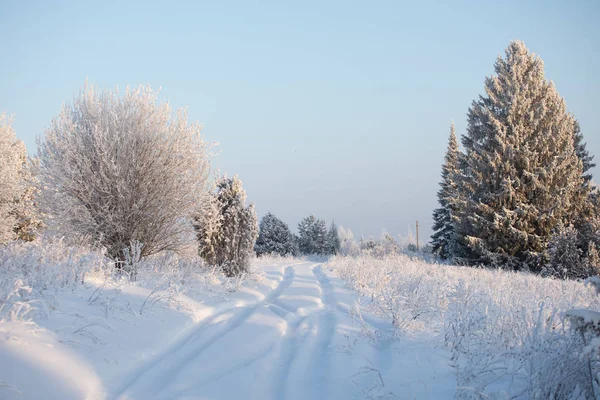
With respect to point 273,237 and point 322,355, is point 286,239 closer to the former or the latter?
point 273,237

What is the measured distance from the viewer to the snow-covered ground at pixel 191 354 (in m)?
3.43

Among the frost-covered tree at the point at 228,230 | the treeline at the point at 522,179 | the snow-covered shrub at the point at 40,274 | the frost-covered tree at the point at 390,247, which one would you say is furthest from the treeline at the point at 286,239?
the snow-covered shrub at the point at 40,274

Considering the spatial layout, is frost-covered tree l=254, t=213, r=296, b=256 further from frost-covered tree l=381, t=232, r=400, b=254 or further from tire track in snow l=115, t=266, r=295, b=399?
tire track in snow l=115, t=266, r=295, b=399

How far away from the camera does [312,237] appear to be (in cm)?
5128

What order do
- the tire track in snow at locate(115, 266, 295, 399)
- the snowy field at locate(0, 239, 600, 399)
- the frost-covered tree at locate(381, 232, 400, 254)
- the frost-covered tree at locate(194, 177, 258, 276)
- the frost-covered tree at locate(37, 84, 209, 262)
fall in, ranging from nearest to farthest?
the snowy field at locate(0, 239, 600, 399) → the tire track in snow at locate(115, 266, 295, 399) → the frost-covered tree at locate(37, 84, 209, 262) → the frost-covered tree at locate(194, 177, 258, 276) → the frost-covered tree at locate(381, 232, 400, 254)

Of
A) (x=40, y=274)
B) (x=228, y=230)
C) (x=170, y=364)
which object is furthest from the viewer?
(x=228, y=230)

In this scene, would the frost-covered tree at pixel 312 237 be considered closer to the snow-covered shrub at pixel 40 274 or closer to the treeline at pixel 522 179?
the treeline at pixel 522 179

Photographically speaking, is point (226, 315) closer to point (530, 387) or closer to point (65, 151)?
point (530, 387)

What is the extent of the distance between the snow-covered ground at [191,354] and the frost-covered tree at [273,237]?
32.3 metres

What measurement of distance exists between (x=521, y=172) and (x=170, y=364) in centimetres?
1896

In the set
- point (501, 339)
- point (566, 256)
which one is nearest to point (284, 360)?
point (501, 339)

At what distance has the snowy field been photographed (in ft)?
11.1

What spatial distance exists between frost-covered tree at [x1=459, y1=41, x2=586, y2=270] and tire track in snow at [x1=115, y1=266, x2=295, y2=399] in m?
15.6

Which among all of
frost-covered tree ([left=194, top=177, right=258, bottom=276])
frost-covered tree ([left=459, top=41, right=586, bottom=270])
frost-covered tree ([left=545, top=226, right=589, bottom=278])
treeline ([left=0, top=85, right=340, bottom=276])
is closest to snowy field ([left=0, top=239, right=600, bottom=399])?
treeline ([left=0, top=85, right=340, bottom=276])
